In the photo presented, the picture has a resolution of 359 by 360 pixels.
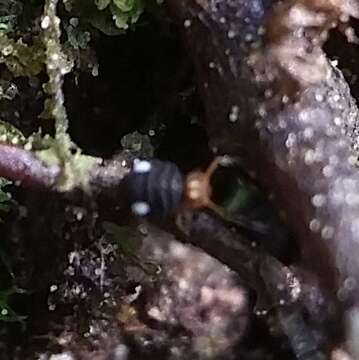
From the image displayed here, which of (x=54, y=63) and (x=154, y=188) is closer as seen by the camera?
(x=154, y=188)

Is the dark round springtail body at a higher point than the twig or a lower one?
lower

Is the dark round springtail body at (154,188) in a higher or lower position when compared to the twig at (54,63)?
lower

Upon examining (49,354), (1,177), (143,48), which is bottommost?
(49,354)

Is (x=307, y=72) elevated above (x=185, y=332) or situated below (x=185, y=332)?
above

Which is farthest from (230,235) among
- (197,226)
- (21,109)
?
(21,109)

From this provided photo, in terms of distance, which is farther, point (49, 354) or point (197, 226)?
point (49, 354)

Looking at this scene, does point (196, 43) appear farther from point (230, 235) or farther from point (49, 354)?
point (49, 354)

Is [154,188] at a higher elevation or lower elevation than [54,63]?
lower
